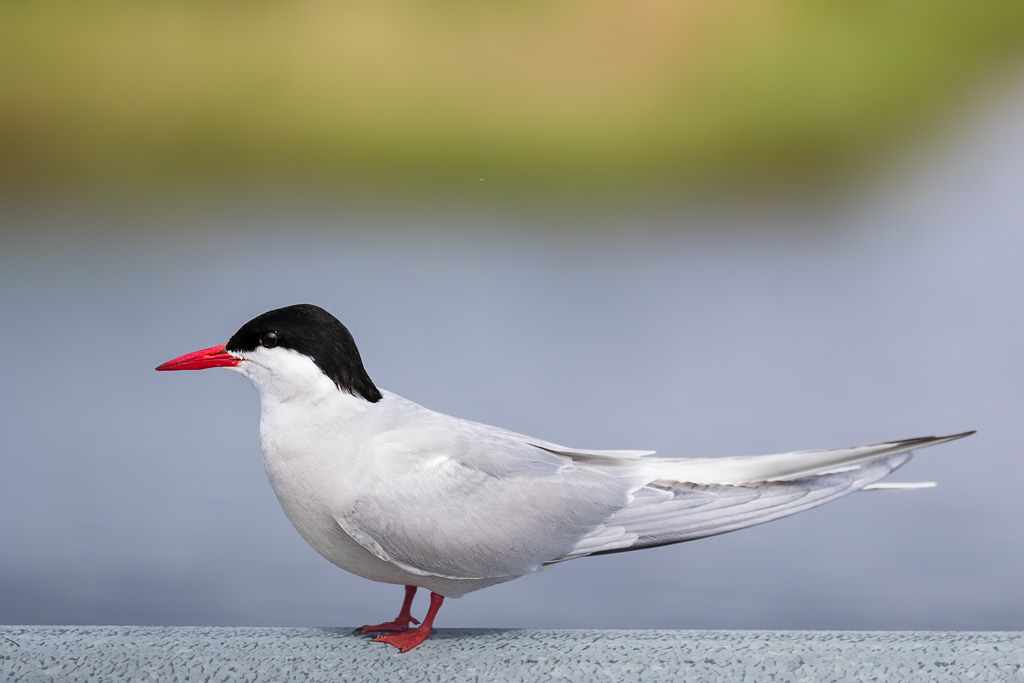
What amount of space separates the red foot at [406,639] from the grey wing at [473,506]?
0.12m

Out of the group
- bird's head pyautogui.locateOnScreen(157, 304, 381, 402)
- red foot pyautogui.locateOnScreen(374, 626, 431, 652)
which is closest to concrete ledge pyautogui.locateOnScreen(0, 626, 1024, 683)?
red foot pyautogui.locateOnScreen(374, 626, 431, 652)

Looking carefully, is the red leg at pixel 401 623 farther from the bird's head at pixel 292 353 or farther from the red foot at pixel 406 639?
the bird's head at pixel 292 353

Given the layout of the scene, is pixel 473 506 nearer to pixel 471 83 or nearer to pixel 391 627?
pixel 391 627

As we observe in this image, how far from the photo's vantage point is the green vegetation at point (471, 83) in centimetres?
580

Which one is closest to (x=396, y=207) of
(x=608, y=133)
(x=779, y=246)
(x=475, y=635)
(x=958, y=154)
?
(x=608, y=133)

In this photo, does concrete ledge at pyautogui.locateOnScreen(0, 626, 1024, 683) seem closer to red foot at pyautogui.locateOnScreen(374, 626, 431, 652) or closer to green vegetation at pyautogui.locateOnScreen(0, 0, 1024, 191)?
red foot at pyautogui.locateOnScreen(374, 626, 431, 652)

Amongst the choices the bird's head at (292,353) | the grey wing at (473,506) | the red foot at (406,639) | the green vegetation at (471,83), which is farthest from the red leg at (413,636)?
the green vegetation at (471,83)

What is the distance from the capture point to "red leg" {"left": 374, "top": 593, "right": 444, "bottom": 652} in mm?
1431

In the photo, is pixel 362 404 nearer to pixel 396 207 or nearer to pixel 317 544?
pixel 317 544

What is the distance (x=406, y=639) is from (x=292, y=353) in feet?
1.31

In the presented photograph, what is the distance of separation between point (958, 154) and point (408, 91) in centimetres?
309

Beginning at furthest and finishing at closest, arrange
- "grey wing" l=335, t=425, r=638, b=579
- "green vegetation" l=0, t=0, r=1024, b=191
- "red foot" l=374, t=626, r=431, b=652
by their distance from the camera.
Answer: "green vegetation" l=0, t=0, r=1024, b=191, "red foot" l=374, t=626, r=431, b=652, "grey wing" l=335, t=425, r=638, b=579

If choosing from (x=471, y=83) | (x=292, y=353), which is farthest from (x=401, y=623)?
(x=471, y=83)

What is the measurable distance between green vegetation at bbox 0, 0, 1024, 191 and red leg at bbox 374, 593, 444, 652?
14.8ft
